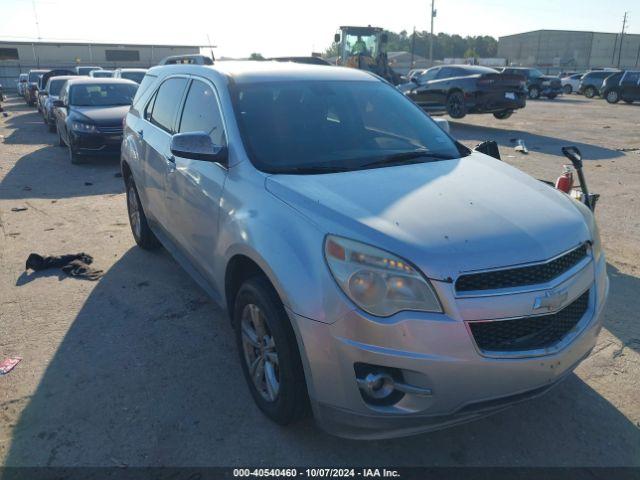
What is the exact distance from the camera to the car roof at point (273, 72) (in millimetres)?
3693

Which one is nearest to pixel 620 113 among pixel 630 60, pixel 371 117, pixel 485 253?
pixel 371 117

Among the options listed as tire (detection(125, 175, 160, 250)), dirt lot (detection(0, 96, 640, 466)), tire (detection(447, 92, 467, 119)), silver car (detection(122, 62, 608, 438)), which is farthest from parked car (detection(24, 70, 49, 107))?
silver car (detection(122, 62, 608, 438))

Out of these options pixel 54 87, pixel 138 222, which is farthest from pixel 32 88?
pixel 138 222

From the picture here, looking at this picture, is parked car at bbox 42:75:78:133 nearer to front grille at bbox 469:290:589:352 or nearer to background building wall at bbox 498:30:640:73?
front grille at bbox 469:290:589:352

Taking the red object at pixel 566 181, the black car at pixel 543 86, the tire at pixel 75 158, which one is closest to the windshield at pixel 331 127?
the red object at pixel 566 181

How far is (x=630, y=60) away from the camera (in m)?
78.4

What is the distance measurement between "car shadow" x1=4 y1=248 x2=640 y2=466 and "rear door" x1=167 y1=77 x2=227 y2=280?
722 mm

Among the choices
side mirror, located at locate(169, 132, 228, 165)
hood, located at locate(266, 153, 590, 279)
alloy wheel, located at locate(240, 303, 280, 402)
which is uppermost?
side mirror, located at locate(169, 132, 228, 165)

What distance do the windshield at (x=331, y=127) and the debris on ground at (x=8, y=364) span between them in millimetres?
2209

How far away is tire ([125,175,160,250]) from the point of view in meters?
5.41

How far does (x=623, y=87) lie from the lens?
26172mm

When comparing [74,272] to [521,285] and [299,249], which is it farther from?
[521,285]

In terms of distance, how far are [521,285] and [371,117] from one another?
198 centimetres

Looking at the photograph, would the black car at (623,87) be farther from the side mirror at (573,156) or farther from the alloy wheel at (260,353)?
the alloy wheel at (260,353)
